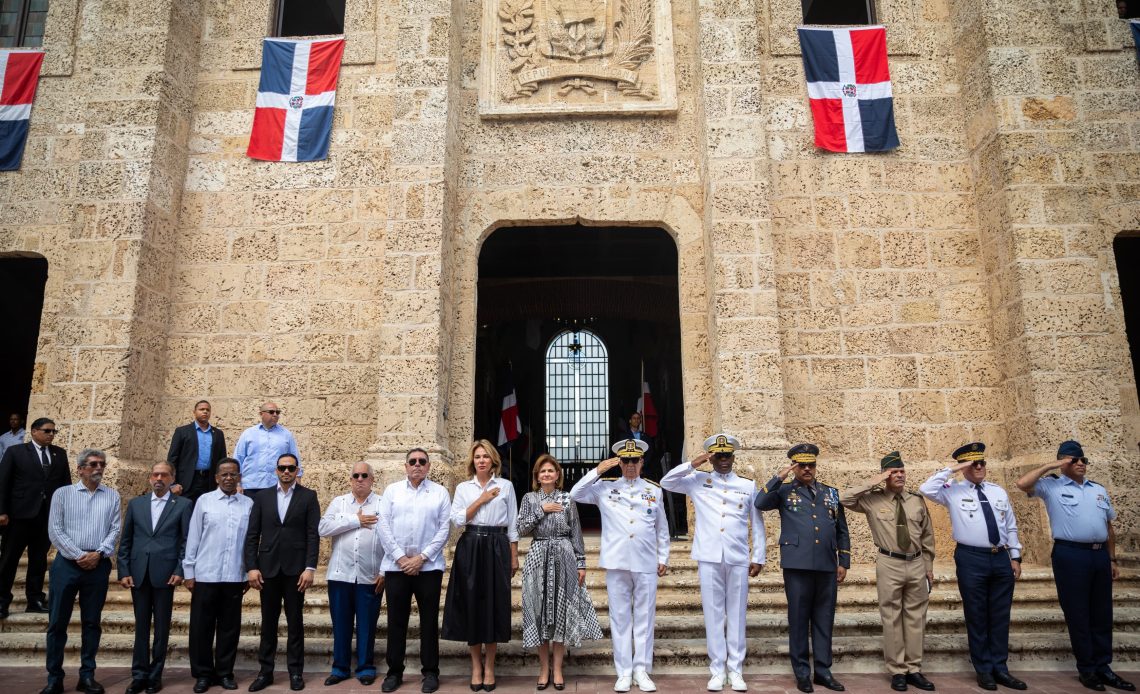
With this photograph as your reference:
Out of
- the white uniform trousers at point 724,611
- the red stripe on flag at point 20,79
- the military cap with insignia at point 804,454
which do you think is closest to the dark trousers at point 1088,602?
the military cap with insignia at point 804,454

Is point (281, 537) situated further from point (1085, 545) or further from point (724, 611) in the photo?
point (1085, 545)

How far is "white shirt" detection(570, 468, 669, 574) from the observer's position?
5.68 metres

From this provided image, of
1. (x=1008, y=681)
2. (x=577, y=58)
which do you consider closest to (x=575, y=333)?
(x=577, y=58)

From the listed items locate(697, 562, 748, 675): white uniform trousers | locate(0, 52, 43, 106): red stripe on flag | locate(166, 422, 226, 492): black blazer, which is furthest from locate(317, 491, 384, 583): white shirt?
locate(0, 52, 43, 106): red stripe on flag

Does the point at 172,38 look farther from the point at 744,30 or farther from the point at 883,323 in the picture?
the point at 883,323

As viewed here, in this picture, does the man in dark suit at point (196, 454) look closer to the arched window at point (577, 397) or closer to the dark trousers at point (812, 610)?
the dark trousers at point (812, 610)

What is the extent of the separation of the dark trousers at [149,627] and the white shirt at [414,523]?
5.22 feet

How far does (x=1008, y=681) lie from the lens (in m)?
5.52

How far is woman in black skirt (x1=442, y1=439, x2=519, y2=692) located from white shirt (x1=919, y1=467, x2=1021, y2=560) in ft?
11.0

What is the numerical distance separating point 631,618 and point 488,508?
1322 mm

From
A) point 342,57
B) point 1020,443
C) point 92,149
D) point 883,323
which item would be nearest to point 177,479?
point 92,149

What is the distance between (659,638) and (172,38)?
30.3ft

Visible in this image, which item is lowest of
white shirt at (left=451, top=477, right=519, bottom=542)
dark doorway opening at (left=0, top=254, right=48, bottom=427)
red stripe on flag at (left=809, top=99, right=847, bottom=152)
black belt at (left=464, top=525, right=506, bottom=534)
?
black belt at (left=464, top=525, right=506, bottom=534)

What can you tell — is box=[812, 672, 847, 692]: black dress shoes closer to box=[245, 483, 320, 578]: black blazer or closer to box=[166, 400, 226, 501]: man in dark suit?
box=[245, 483, 320, 578]: black blazer
